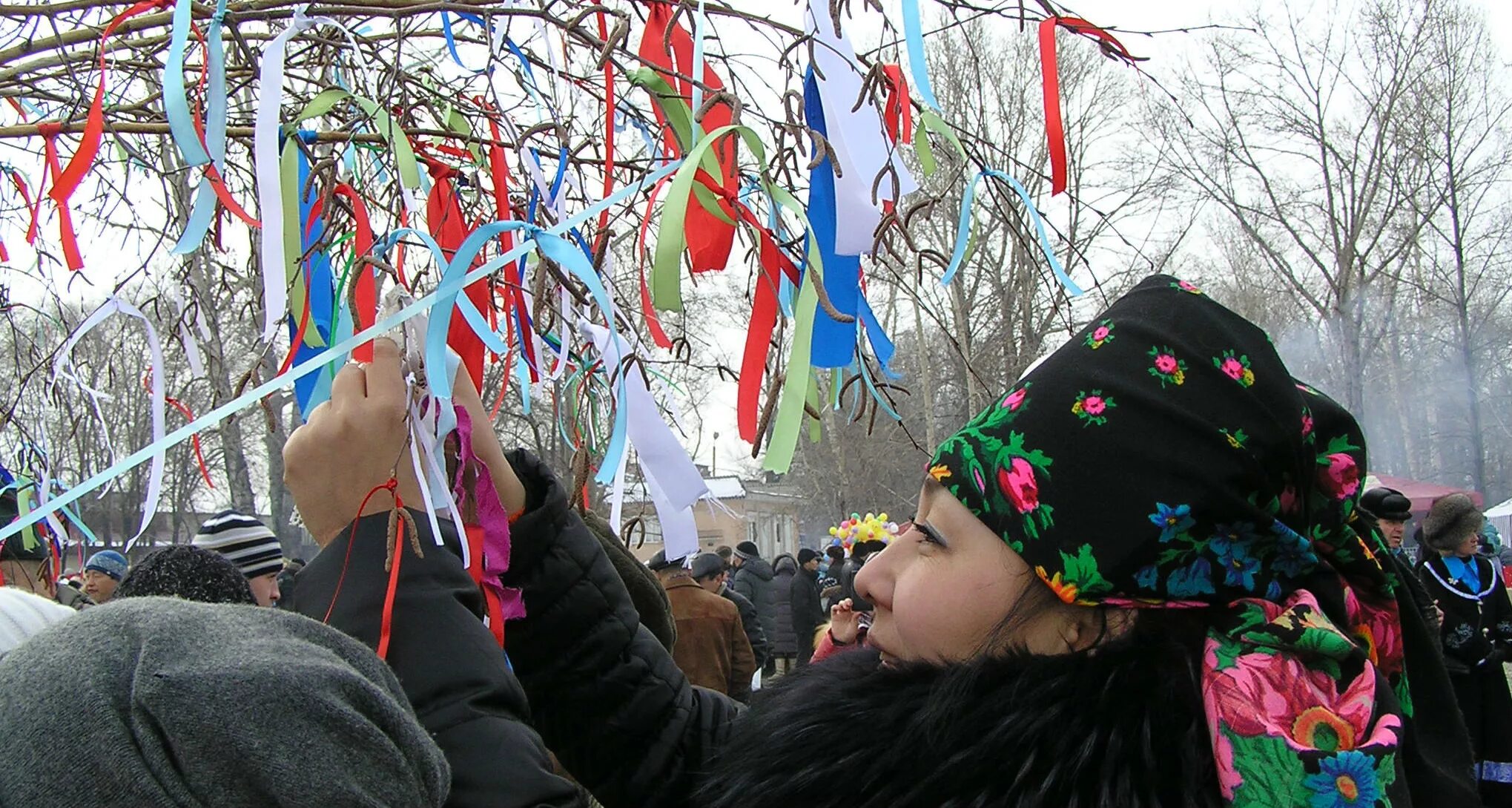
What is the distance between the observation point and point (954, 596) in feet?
3.66

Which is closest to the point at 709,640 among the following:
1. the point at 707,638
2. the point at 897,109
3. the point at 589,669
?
the point at 707,638

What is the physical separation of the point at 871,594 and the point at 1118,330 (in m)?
0.39

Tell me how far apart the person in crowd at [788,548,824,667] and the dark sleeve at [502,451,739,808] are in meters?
8.01

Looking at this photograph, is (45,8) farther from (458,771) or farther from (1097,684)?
(1097,684)

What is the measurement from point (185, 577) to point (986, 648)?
1.68 m

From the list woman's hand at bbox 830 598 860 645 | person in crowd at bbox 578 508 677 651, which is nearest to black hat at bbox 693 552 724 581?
woman's hand at bbox 830 598 860 645

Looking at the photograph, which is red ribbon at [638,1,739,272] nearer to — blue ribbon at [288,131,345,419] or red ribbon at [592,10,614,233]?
red ribbon at [592,10,614,233]

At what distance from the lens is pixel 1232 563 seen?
1.02 metres

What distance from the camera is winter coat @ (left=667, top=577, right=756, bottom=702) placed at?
5562mm

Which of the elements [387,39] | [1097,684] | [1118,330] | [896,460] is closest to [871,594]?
[1097,684]

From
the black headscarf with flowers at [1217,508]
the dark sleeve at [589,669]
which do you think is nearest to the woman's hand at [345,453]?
the dark sleeve at [589,669]

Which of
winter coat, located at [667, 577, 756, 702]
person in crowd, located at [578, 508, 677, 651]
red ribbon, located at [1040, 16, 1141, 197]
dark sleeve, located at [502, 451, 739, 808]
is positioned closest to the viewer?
red ribbon, located at [1040, 16, 1141, 197]

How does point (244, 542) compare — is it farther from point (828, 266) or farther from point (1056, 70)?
point (1056, 70)

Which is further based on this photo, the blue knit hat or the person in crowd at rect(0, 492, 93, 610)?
the blue knit hat
